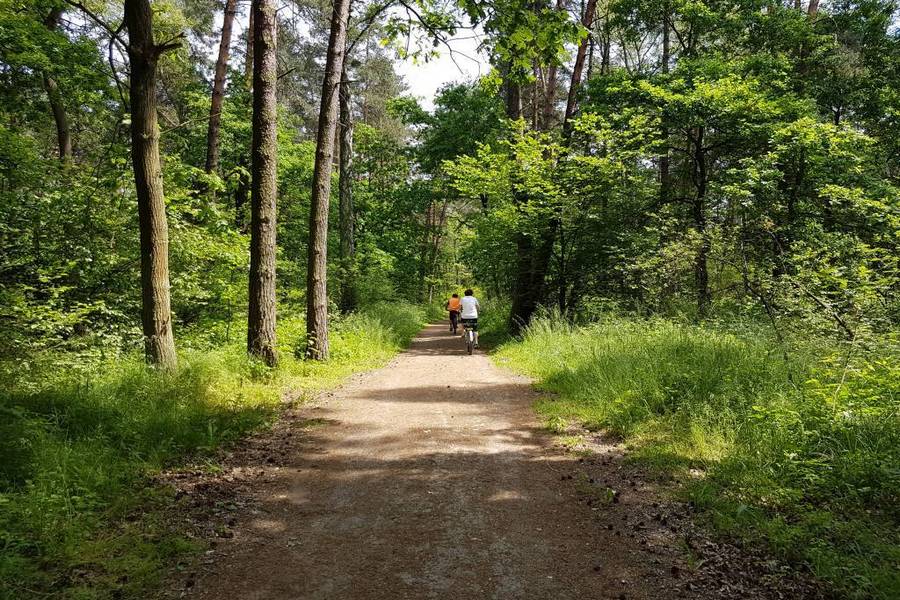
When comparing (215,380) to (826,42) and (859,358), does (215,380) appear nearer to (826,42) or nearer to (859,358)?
(859,358)

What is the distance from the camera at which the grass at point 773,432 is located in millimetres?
3168

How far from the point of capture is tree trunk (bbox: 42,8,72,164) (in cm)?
1079

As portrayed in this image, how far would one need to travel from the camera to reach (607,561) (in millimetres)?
3244

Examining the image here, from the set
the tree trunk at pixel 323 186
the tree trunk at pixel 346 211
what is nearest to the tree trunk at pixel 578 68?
the tree trunk at pixel 346 211

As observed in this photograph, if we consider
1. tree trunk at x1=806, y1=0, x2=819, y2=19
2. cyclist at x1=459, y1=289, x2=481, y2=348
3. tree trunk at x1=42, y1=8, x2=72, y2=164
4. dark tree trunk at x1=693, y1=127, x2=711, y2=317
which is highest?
tree trunk at x1=806, y1=0, x2=819, y2=19

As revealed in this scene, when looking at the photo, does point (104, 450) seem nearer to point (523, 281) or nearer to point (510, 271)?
point (523, 281)

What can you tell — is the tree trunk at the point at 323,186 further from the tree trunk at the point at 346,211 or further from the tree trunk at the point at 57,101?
the tree trunk at the point at 57,101

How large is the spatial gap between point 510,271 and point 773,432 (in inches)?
459

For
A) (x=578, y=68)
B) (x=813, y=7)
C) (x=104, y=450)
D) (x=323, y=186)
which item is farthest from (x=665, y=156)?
(x=104, y=450)

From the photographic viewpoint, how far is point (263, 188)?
7828 millimetres

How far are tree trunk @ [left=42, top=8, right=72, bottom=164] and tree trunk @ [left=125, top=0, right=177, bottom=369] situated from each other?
6115 mm

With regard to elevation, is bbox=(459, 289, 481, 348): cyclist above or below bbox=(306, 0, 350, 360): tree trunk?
below

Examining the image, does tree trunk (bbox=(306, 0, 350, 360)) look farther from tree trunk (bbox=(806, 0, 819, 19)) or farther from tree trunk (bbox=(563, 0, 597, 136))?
tree trunk (bbox=(806, 0, 819, 19))

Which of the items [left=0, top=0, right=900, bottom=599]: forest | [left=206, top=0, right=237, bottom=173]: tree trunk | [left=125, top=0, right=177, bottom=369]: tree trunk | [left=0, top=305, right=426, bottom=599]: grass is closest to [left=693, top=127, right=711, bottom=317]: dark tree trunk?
[left=0, top=0, right=900, bottom=599]: forest
